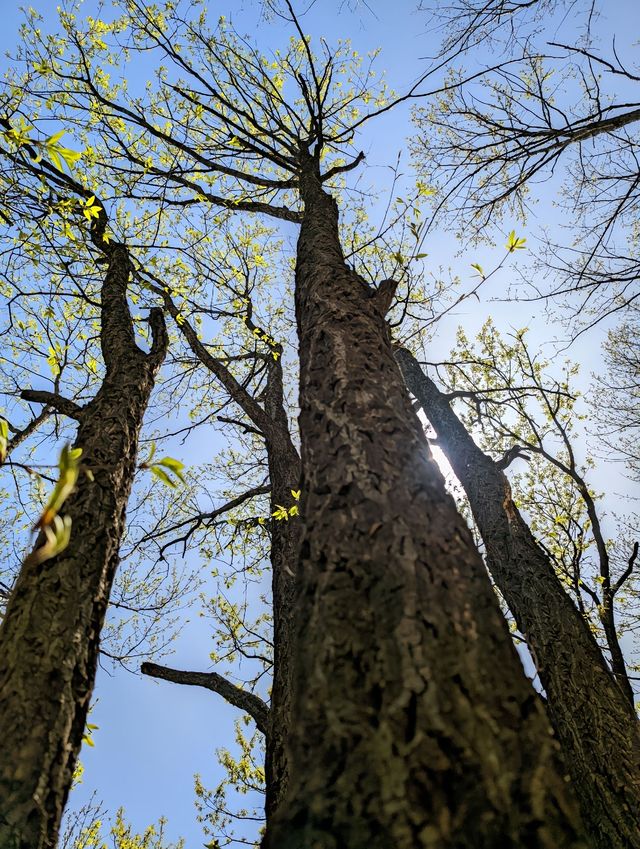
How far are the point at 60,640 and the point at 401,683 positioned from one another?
1460mm

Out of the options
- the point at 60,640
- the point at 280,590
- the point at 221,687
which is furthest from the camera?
the point at 280,590

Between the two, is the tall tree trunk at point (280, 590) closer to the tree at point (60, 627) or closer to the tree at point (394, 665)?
the tree at point (394, 665)

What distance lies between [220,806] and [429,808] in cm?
868

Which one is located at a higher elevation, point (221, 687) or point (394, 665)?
point (221, 687)

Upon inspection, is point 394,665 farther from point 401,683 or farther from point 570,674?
point 570,674

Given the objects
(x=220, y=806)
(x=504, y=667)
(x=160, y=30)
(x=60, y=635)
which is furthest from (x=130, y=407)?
(x=220, y=806)

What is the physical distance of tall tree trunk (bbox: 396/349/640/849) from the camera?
2543 mm

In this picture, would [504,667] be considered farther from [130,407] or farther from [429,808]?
[130,407]

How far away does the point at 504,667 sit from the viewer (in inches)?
35.8

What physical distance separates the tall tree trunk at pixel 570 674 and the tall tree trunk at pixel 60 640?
1578 mm

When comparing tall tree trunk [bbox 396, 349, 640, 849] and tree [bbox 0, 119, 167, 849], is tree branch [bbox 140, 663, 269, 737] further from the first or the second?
tree [bbox 0, 119, 167, 849]

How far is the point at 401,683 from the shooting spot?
0.88 metres

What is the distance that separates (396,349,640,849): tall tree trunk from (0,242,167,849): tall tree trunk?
1.58m

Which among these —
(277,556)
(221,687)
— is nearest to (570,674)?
(277,556)
